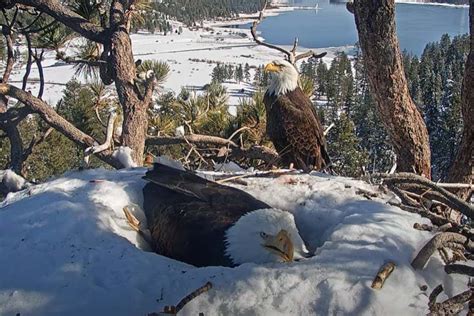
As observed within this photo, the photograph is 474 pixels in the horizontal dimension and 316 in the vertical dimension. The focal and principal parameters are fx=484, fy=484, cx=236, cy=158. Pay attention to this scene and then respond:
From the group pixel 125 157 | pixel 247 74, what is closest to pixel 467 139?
pixel 125 157

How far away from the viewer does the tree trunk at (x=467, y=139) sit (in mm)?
2615

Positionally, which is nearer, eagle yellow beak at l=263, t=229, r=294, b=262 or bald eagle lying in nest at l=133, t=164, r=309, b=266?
eagle yellow beak at l=263, t=229, r=294, b=262

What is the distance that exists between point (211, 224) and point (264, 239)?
302 mm

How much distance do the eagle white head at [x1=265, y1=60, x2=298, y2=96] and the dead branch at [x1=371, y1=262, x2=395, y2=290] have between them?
288 cm

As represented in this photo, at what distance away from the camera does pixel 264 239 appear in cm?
159

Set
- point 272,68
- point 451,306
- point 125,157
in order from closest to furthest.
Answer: point 451,306
point 125,157
point 272,68

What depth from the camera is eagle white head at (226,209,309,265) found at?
5.04ft

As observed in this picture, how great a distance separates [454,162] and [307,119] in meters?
1.29

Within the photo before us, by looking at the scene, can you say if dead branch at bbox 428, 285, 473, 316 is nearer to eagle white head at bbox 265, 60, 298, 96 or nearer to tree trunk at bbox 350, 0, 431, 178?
tree trunk at bbox 350, 0, 431, 178

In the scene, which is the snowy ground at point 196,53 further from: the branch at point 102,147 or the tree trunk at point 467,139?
the tree trunk at point 467,139

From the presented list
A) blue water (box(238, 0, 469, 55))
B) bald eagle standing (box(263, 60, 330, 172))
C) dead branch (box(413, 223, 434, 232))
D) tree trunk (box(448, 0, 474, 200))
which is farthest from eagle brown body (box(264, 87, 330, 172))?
blue water (box(238, 0, 469, 55))

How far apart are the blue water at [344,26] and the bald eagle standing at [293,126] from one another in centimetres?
5762

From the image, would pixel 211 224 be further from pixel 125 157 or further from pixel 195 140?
pixel 195 140

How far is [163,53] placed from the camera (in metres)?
82.9
